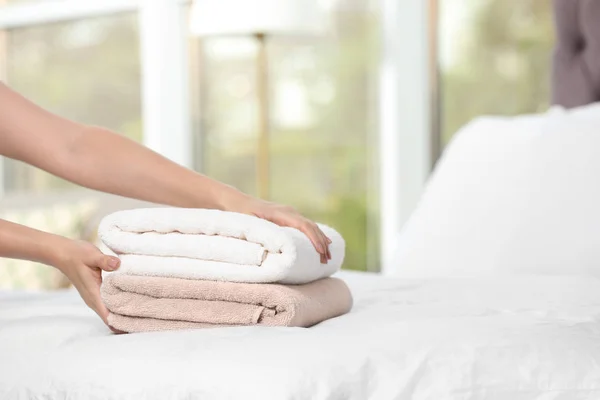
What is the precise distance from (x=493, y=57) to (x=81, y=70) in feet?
6.52

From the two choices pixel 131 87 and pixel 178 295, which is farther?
pixel 131 87

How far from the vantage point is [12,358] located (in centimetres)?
113

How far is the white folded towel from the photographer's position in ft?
4.00

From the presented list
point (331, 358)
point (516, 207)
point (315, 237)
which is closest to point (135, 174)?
point (315, 237)

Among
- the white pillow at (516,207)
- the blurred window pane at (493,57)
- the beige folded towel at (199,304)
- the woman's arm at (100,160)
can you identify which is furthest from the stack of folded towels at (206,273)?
the blurred window pane at (493,57)

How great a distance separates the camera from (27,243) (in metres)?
1.33

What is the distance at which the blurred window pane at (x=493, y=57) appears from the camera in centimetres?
313

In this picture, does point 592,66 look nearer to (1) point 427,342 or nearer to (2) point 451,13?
(2) point 451,13

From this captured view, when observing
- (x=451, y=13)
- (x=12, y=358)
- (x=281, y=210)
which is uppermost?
(x=451, y=13)

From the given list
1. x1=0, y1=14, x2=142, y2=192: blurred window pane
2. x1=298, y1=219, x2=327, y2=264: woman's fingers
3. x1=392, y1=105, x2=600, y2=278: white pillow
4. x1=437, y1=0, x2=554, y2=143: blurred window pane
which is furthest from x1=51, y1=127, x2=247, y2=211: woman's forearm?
x1=0, y1=14, x2=142, y2=192: blurred window pane

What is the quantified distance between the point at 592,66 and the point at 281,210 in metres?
1.58

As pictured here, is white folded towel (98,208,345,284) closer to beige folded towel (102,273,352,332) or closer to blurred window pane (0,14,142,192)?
beige folded towel (102,273,352,332)

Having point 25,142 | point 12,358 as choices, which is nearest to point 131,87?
point 25,142

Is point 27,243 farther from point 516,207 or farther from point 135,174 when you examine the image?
point 516,207
